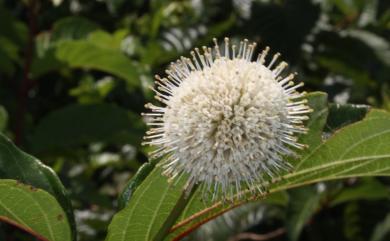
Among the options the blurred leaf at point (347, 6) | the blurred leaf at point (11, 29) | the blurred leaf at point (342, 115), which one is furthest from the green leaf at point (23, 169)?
the blurred leaf at point (347, 6)

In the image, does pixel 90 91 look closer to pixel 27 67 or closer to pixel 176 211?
pixel 27 67

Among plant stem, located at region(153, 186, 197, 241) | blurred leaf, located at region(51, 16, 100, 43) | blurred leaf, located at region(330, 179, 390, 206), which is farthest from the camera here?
blurred leaf, located at region(330, 179, 390, 206)

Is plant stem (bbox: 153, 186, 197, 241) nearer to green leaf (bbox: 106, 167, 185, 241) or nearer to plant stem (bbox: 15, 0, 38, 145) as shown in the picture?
green leaf (bbox: 106, 167, 185, 241)

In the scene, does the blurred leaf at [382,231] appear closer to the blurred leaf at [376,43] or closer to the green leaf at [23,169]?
the blurred leaf at [376,43]

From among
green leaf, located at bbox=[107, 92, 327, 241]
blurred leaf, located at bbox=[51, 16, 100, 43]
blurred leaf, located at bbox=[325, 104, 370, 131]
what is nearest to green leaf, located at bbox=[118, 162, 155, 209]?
green leaf, located at bbox=[107, 92, 327, 241]

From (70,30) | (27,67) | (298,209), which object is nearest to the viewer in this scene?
(298,209)

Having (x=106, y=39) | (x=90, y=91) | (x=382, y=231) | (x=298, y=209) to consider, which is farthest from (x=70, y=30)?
(x=382, y=231)

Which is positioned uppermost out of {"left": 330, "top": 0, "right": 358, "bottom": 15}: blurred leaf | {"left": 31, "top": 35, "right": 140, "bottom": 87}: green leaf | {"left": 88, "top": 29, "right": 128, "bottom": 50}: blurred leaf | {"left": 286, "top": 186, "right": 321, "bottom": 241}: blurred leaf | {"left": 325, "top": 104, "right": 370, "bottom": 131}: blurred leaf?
{"left": 330, "top": 0, "right": 358, "bottom": 15}: blurred leaf
